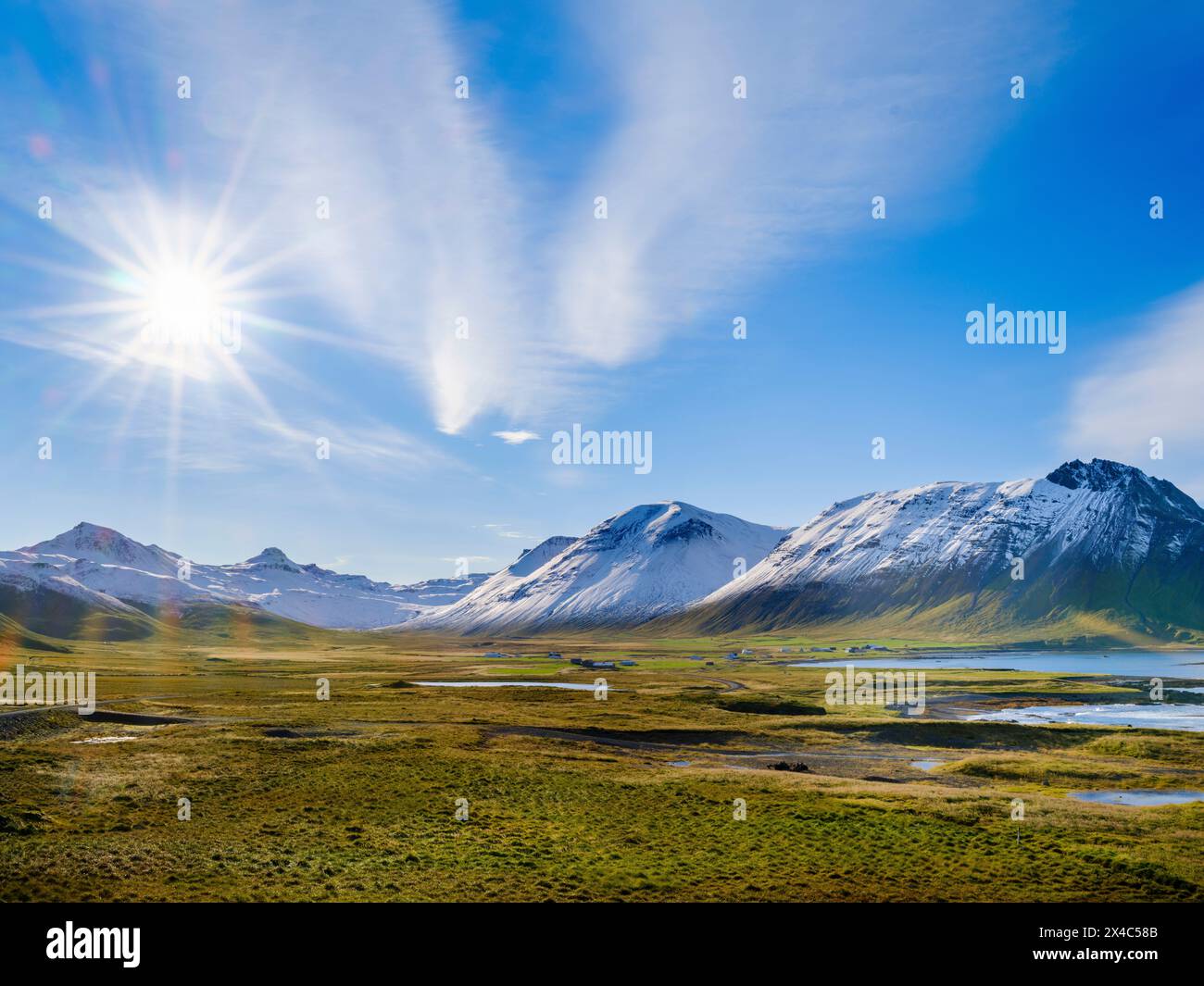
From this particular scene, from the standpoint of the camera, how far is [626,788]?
54.4 meters

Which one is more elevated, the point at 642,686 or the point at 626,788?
the point at 626,788

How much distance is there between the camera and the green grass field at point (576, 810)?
33.4m

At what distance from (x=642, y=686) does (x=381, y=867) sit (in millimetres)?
112018

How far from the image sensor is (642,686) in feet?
471

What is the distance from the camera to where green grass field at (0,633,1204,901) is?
33.4 meters

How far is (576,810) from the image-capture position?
156 ft

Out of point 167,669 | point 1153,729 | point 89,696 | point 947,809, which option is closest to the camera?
point 947,809

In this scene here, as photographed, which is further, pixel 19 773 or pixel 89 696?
pixel 89 696
